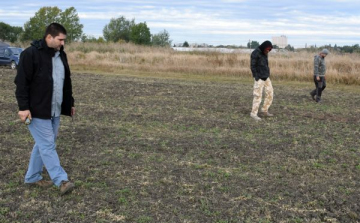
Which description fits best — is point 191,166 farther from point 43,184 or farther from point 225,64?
point 225,64

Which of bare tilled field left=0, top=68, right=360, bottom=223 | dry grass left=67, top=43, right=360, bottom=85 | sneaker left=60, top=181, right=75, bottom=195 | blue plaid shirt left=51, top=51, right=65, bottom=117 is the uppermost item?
blue plaid shirt left=51, top=51, right=65, bottom=117

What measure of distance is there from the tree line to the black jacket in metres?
68.2

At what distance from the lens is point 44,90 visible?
5383 mm

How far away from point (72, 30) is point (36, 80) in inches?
3152

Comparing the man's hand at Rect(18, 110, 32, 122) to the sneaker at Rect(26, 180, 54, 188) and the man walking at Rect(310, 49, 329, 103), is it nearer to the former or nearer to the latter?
the sneaker at Rect(26, 180, 54, 188)

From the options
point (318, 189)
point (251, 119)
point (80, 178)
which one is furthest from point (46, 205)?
point (251, 119)

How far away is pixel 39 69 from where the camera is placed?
5.34 meters

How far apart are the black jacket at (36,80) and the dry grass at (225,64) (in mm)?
18856

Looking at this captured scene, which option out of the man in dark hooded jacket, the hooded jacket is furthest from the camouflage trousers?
the hooded jacket

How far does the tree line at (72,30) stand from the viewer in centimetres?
7384

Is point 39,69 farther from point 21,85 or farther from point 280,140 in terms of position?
point 280,140

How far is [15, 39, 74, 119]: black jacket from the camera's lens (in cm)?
525

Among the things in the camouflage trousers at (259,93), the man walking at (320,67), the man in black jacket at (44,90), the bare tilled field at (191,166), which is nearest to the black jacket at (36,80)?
the man in black jacket at (44,90)

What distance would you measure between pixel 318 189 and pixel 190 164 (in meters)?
1.97
